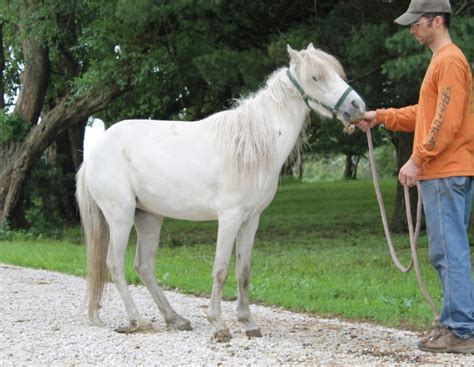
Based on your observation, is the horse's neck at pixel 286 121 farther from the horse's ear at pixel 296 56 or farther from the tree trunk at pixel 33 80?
the tree trunk at pixel 33 80

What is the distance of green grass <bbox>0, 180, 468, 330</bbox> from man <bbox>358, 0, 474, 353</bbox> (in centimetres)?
125

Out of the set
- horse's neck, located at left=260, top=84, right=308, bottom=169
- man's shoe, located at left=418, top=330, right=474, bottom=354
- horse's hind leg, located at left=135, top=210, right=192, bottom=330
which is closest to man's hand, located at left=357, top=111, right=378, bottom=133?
horse's neck, located at left=260, top=84, right=308, bottom=169

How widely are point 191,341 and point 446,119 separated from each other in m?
2.44

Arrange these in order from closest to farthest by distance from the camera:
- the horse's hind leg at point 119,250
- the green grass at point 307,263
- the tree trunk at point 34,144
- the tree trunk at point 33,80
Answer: the horse's hind leg at point 119,250 → the green grass at point 307,263 → the tree trunk at point 34,144 → the tree trunk at point 33,80

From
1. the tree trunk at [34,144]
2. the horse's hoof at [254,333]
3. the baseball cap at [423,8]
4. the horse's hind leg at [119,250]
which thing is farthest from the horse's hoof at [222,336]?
the tree trunk at [34,144]

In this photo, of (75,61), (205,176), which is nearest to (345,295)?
(205,176)

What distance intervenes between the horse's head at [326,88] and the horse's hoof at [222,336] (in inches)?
69.5

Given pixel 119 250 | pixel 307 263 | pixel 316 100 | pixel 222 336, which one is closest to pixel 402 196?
pixel 307 263

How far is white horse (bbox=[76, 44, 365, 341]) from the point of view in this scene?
19.2 feet

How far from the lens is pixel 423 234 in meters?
14.5

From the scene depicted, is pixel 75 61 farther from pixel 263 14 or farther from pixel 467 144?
pixel 467 144

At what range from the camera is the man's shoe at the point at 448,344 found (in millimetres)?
5109

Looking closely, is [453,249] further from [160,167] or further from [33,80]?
[33,80]

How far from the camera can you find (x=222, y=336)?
574cm
